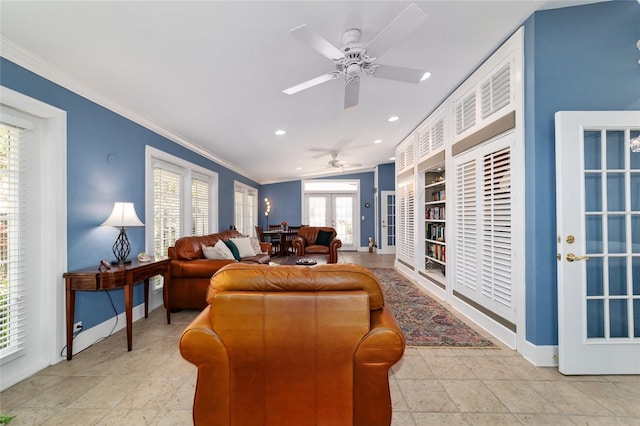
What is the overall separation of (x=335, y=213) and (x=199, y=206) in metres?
5.18

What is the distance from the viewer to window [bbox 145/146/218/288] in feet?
11.7

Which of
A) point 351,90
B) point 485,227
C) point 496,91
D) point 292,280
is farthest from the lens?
point 485,227

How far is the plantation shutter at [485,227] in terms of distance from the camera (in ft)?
8.07

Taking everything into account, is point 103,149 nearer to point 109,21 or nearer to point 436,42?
point 109,21

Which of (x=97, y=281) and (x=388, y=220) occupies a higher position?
(x=388, y=220)

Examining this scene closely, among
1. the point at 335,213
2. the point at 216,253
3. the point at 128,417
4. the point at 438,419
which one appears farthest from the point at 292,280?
the point at 335,213

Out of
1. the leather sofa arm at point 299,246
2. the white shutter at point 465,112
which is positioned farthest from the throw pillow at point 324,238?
the white shutter at point 465,112

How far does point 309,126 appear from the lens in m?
4.18

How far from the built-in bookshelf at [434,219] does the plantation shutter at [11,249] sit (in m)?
4.59

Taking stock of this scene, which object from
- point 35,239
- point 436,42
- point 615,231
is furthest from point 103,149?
point 615,231

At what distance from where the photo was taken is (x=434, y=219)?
4.30m

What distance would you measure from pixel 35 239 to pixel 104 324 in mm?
1066

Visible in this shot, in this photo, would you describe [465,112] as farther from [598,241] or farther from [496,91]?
[598,241]

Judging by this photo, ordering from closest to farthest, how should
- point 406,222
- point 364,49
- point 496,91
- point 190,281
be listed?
1. point 364,49
2. point 496,91
3. point 190,281
4. point 406,222
